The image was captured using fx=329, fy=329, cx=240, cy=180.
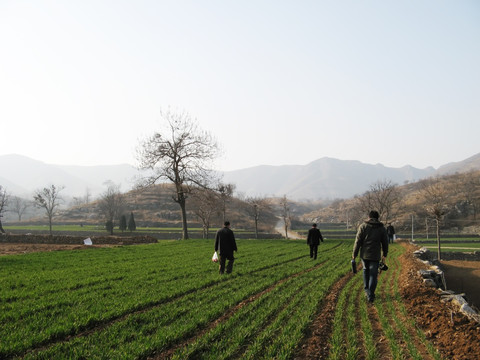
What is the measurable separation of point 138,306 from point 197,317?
1.69 meters

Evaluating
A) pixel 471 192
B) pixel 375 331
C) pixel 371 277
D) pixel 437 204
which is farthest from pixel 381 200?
pixel 471 192

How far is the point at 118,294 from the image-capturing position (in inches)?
363

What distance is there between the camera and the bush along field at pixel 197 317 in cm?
568

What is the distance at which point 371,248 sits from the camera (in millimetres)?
9172

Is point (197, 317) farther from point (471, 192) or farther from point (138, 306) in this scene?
point (471, 192)

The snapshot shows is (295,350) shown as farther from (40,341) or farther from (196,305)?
(40,341)

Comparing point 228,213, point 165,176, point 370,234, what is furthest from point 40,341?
point 228,213

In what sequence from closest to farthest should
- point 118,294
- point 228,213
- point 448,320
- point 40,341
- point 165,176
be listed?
point 40,341
point 448,320
point 118,294
point 165,176
point 228,213

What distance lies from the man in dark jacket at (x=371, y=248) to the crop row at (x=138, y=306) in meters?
1.51

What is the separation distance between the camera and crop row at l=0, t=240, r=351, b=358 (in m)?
5.74

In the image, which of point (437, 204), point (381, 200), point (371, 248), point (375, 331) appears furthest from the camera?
point (381, 200)

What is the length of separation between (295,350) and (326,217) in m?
172

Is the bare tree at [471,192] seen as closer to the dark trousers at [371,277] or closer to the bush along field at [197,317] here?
the dark trousers at [371,277]

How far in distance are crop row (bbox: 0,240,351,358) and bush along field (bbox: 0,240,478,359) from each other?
24 millimetres
